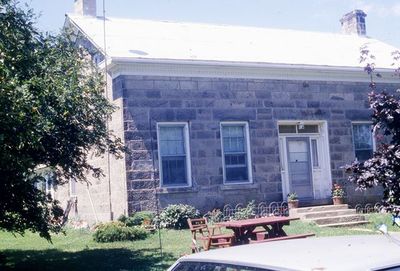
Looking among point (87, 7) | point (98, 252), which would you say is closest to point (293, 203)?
point (98, 252)

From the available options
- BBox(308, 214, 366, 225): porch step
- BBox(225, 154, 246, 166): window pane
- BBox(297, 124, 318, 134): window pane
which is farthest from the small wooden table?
BBox(297, 124, 318, 134): window pane

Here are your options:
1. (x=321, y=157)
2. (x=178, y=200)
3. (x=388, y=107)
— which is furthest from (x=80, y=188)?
(x=388, y=107)

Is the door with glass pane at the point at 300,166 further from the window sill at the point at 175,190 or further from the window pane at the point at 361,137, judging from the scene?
Answer: the window sill at the point at 175,190

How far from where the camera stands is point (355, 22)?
24.0 m

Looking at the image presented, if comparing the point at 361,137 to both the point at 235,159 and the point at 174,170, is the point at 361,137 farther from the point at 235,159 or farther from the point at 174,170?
the point at 174,170

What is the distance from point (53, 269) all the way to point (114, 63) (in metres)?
6.98

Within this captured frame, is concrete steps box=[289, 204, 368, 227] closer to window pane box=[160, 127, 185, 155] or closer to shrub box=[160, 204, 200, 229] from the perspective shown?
shrub box=[160, 204, 200, 229]

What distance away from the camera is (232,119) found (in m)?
16.5

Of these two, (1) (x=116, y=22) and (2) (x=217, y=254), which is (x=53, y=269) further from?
(1) (x=116, y=22)

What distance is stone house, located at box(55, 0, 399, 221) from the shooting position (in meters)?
15.3

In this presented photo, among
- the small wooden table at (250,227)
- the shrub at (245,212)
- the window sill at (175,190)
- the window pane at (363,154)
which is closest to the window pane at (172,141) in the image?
the window sill at (175,190)

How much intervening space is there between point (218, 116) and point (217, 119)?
0.11 meters

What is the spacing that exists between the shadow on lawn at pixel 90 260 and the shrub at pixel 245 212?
4.80m

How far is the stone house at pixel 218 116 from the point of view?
1533 cm
